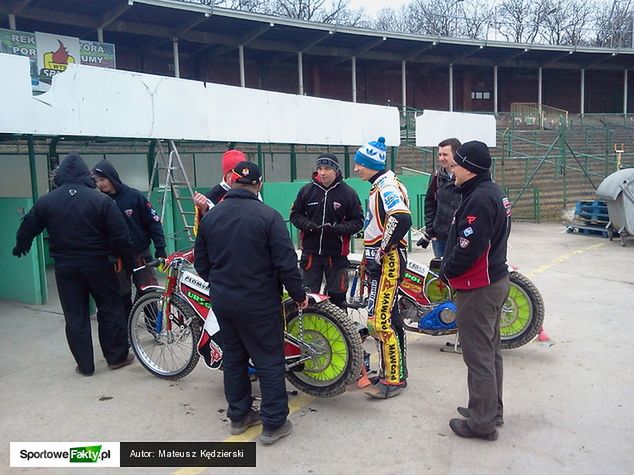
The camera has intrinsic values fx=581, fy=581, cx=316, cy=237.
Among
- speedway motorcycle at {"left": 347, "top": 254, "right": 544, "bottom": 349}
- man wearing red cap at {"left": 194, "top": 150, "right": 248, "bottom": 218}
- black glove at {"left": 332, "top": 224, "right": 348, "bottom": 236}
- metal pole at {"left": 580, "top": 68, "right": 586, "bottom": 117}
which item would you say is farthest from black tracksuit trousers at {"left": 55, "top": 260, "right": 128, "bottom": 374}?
metal pole at {"left": 580, "top": 68, "right": 586, "bottom": 117}

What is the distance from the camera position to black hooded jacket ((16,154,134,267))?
4.76 m

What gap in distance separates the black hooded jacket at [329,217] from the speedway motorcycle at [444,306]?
322mm

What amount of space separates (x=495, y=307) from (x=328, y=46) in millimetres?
26508

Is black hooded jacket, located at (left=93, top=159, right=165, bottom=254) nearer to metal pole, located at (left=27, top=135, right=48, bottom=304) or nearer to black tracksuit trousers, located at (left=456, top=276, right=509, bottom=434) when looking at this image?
metal pole, located at (left=27, top=135, right=48, bottom=304)

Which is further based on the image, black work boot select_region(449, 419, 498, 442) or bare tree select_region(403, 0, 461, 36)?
bare tree select_region(403, 0, 461, 36)

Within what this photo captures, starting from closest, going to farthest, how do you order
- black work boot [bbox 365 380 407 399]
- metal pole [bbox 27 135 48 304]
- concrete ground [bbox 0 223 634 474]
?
concrete ground [bbox 0 223 634 474], black work boot [bbox 365 380 407 399], metal pole [bbox 27 135 48 304]

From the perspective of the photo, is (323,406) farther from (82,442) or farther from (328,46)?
(328,46)

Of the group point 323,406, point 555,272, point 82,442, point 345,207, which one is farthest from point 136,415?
point 555,272

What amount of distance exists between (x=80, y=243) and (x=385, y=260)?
2507mm

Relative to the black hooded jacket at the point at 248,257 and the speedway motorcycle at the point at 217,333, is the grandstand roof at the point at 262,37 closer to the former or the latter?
the speedway motorcycle at the point at 217,333

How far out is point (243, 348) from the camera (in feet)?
12.4

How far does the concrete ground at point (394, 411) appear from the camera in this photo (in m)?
3.44

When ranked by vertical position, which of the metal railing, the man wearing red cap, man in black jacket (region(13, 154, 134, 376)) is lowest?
man in black jacket (region(13, 154, 134, 376))

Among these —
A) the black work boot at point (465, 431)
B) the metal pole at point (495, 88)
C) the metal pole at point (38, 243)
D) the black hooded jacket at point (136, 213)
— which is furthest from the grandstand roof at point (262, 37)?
the black work boot at point (465, 431)
